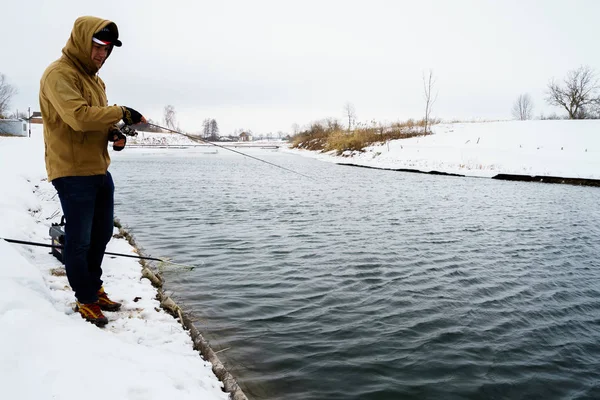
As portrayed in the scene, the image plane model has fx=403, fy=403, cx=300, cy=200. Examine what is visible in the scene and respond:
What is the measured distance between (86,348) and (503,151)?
33026mm

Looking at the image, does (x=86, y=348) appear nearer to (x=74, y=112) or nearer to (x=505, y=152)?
(x=74, y=112)

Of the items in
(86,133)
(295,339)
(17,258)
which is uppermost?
(86,133)

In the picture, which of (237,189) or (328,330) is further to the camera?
(237,189)

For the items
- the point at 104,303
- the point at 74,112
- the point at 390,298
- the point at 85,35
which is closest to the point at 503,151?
the point at 390,298

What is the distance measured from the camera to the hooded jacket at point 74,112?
305 centimetres

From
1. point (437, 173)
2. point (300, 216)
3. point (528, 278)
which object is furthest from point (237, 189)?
point (437, 173)

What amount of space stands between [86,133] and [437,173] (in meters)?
26.7

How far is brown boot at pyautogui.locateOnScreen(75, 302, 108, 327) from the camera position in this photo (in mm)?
3469

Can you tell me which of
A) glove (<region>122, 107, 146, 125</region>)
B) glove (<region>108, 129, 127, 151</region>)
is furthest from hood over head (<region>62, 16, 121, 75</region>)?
glove (<region>108, 129, 127, 151</region>)

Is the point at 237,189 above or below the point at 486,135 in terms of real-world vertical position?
below

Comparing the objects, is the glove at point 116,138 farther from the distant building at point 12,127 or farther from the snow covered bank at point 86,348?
the distant building at point 12,127

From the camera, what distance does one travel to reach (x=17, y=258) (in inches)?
148

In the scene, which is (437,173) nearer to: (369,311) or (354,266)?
(354,266)

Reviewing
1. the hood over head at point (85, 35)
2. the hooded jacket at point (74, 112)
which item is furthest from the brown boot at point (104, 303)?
the hood over head at point (85, 35)
